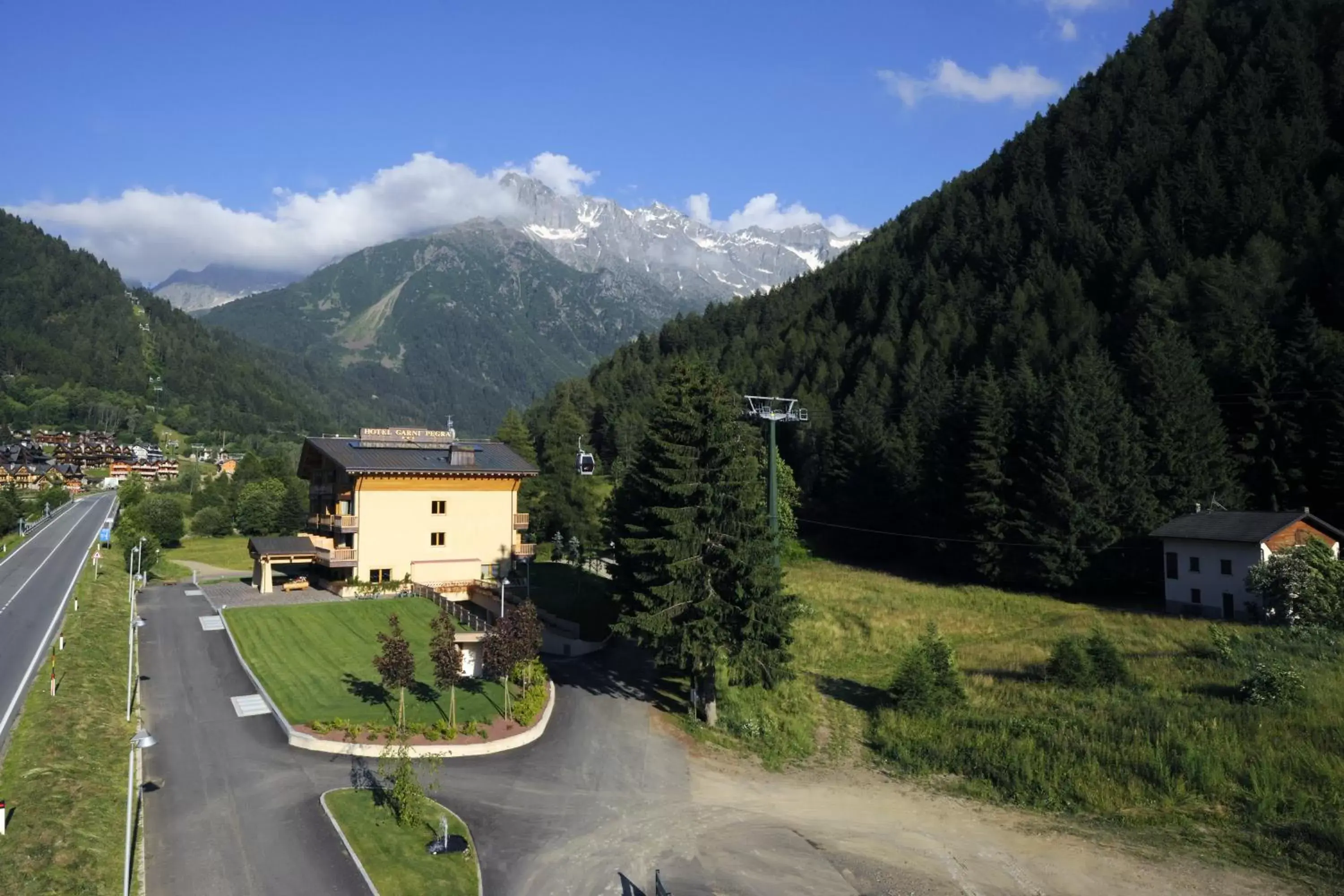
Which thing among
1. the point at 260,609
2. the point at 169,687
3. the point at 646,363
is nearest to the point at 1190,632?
the point at 169,687

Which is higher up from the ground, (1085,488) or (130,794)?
(1085,488)

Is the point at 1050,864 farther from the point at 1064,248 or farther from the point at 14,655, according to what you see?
the point at 1064,248

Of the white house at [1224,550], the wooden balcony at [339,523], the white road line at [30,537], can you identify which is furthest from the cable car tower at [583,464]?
the white house at [1224,550]

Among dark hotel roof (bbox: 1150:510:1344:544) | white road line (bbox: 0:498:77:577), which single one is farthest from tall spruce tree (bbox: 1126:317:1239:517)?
white road line (bbox: 0:498:77:577)

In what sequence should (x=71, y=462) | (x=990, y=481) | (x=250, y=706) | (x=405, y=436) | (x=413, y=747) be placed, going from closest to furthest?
(x=413, y=747) < (x=250, y=706) < (x=405, y=436) < (x=990, y=481) < (x=71, y=462)

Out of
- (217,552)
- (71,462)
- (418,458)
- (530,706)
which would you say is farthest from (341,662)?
(71,462)

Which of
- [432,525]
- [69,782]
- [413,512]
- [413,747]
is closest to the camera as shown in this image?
[69,782]

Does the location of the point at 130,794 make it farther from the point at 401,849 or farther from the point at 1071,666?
the point at 1071,666

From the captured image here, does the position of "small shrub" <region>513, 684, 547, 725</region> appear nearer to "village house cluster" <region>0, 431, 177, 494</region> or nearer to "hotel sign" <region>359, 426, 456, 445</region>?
"hotel sign" <region>359, 426, 456, 445</region>
